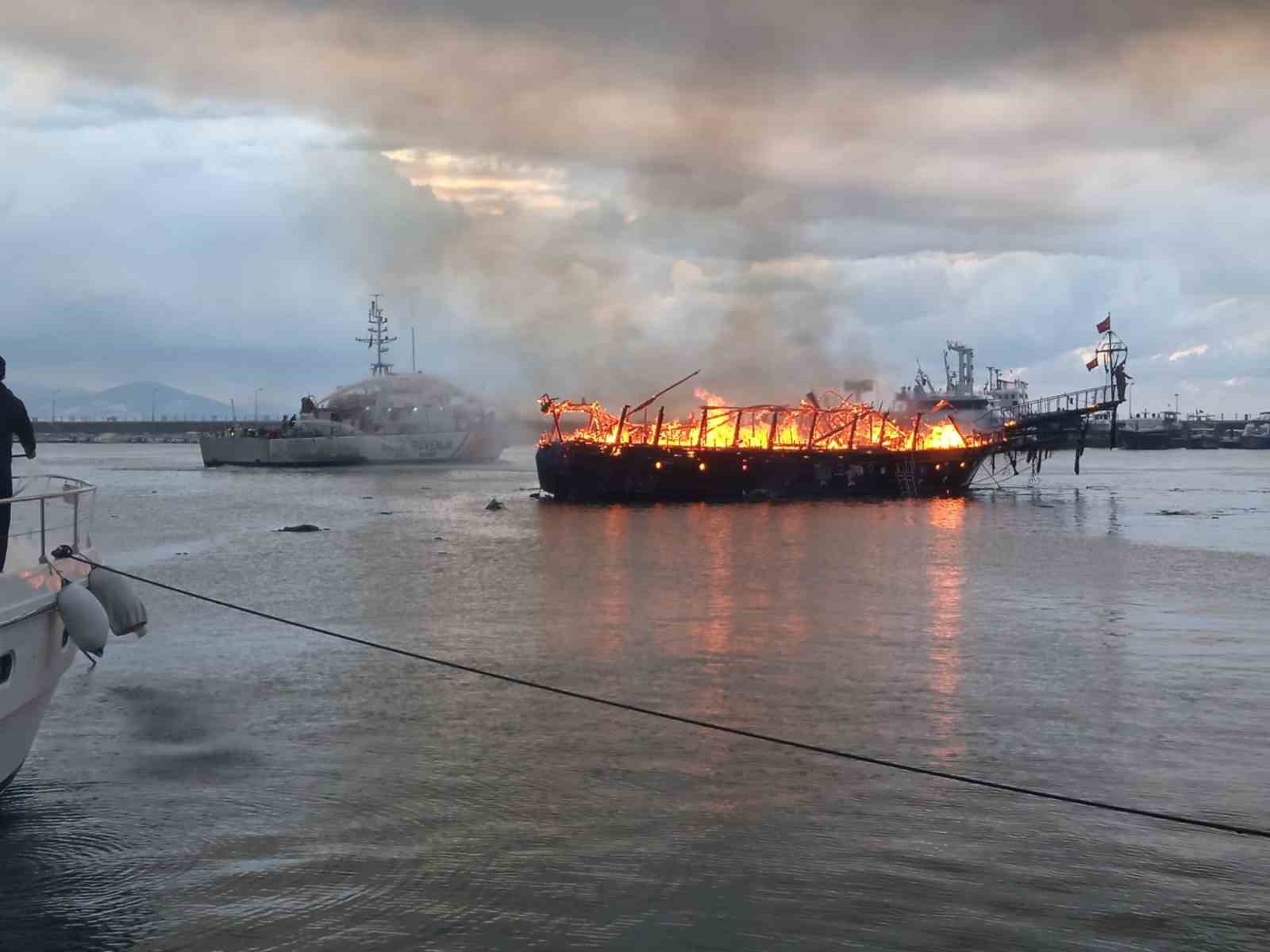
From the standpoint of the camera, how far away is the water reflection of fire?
50.3 feet

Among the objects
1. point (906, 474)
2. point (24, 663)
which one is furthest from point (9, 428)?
point (906, 474)

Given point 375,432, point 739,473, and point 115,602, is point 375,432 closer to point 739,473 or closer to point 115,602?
point 739,473

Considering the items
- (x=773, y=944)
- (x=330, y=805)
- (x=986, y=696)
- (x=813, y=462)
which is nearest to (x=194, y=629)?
(x=330, y=805)

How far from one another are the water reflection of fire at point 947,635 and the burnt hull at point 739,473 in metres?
21.2

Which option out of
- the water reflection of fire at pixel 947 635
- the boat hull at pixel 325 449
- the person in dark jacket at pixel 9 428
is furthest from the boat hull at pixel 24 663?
the boat hull at pixel 325 449

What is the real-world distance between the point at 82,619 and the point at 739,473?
62572 mm

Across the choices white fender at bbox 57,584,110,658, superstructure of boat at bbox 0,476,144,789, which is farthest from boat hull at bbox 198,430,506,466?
white fender at bbox 57,584,110,658

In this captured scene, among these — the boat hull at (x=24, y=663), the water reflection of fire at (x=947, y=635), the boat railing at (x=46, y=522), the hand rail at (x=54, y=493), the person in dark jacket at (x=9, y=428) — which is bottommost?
the water reflection of fire at (x=947, y=635)

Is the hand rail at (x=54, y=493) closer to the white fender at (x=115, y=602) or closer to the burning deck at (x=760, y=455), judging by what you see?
the white fender at (x=115, y=602)

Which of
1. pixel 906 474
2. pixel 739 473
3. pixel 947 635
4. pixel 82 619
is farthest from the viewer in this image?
pixel 906 474

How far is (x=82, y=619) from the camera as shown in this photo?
11.5m

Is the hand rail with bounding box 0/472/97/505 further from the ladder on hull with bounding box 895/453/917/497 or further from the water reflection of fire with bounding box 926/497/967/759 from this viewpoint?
the ladder on hull with bounding box 895/453/917/497

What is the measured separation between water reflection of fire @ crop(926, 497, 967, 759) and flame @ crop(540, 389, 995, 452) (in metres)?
24.0

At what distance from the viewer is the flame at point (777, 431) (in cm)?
7231
